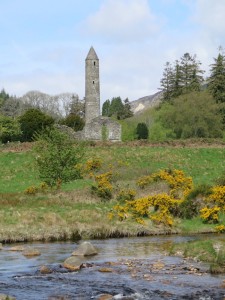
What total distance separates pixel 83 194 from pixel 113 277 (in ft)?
61.4

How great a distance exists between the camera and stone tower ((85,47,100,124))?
316ft

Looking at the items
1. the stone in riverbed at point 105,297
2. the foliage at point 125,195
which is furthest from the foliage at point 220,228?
the stone in riverbed at point 105,297

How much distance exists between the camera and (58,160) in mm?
41250

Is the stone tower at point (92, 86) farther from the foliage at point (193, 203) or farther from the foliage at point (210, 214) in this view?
the foliage at point (210, 214)

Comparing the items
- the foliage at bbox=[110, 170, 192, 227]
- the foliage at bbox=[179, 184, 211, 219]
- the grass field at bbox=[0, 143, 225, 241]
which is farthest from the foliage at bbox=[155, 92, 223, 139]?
the foliage at bbox=[179, 184, 211, 219]

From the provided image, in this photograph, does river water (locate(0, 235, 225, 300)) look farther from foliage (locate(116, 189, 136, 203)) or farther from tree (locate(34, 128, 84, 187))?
tree (locate(34, 128, 84, 187))

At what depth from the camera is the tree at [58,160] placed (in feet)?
135

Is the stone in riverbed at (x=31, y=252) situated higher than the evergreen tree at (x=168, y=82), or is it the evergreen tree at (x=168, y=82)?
the evergreen tree at (x=168, y=82)

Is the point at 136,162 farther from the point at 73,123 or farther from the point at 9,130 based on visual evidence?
the point at 73,123

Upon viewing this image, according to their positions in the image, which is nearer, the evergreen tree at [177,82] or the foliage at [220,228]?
the foliage at [220,228]

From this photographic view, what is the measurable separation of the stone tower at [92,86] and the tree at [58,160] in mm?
53751

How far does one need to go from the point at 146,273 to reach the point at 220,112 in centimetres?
7295

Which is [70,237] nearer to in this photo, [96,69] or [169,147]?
[169,147]

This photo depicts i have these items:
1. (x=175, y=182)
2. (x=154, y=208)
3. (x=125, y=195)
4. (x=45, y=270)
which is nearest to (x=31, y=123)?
(x=175, y=182)
